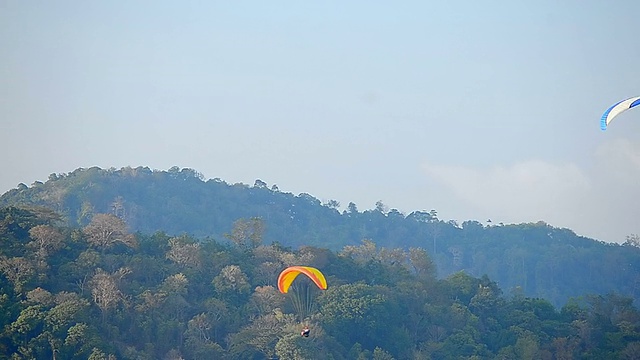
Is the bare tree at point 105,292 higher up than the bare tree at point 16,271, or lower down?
lower down

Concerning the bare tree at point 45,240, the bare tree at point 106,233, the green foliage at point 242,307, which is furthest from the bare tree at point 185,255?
the bare tree at point 45,240

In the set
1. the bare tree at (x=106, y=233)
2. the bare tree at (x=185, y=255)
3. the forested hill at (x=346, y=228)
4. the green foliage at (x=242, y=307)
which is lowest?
the green foliage at (x=242, y=307)

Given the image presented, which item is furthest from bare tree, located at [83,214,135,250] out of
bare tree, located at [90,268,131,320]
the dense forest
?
bare tree, located at [90,268,131,320]

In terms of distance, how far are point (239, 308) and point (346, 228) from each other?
40540 millimetres

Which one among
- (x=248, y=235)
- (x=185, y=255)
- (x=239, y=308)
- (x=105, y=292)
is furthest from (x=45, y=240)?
(x=248, y=235)

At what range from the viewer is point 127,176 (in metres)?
81.6

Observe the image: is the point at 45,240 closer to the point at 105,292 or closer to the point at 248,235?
the point at 105,292

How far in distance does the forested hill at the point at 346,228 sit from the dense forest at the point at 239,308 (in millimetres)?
24038

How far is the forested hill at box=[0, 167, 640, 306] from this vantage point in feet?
252

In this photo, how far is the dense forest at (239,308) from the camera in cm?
3941

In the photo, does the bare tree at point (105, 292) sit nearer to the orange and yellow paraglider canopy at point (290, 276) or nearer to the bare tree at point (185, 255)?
the bare tree at point (185, 255)

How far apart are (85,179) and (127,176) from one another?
17.3 feet

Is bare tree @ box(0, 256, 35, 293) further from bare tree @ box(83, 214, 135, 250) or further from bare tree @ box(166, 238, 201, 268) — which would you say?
bare tree @ box(166, 238, 201, 268)

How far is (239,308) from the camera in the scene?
44.9m
